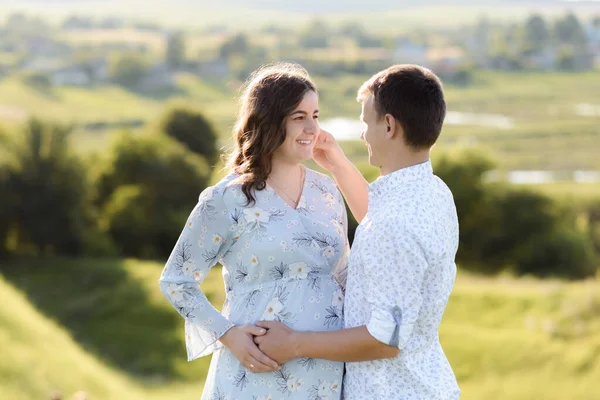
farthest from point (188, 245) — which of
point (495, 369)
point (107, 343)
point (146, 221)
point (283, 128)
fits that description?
point (146, 221)

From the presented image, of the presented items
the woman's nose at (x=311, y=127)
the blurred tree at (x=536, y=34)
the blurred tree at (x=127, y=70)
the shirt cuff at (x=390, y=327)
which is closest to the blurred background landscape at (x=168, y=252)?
the woman's nose at (x=311, y=127)

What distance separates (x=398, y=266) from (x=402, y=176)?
40cm

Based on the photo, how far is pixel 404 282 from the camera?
3113mm

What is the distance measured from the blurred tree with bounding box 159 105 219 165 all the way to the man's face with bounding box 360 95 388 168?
40.9 metres

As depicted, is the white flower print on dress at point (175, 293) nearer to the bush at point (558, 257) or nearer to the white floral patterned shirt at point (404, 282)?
the white floral patterned shirt at point (404, 282)

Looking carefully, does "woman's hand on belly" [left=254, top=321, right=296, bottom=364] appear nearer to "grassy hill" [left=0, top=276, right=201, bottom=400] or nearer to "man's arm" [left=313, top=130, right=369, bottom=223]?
"man's arm" [left=313, top=130, right=369, bottom=223]

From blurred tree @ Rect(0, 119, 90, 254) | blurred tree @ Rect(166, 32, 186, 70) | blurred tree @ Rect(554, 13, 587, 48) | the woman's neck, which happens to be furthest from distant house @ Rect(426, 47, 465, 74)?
the woman's neck

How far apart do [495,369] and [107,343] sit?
13579mm

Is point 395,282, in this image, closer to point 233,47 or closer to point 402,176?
point 402,176

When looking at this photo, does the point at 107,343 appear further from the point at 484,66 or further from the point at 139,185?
the point at 484,66

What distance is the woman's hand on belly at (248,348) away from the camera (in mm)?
3508

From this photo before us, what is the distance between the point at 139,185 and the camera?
38812 millimetres

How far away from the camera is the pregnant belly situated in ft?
11.8

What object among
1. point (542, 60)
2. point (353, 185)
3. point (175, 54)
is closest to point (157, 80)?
point (175, 54)
